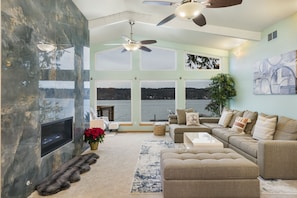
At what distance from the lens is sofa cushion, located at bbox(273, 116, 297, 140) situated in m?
3.76

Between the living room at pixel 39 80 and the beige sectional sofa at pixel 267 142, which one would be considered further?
the beige sectional sofa at pixel 267 142

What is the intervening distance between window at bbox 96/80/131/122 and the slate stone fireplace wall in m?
4.00

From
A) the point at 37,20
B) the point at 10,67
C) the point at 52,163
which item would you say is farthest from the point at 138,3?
the point at 52,163

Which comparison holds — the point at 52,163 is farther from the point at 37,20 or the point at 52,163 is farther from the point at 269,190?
the point at 269,190

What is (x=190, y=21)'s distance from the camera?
582 cm

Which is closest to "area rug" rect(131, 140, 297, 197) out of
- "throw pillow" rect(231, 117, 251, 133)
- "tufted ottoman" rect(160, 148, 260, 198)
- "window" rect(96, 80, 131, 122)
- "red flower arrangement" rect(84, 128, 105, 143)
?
"tufted ottoman" rect(160, 148, 260, 198)

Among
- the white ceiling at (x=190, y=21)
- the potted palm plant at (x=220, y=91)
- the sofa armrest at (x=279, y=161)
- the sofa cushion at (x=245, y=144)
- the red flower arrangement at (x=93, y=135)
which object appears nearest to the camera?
the sofa armrest at (x=279, y=161)

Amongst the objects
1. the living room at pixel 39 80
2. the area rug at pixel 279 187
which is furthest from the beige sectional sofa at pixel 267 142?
the living room at pixel 39 80

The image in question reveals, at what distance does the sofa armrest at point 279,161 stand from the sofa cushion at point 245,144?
0.32 metres

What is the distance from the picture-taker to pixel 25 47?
288 cm

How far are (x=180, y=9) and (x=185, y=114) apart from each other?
4.28 m

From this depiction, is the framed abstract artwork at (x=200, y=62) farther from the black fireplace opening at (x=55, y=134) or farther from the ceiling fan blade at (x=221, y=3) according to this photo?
the black fireplace opening at (x=55, y=134)

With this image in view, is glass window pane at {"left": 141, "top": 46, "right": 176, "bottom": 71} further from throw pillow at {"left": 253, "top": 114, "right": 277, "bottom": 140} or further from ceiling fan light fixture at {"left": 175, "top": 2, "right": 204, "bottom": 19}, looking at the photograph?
ceiling fan light fixture at {"left": 175, "top": 2, "right": 204, "bottom": 19}

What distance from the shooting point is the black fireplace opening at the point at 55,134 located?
350 centimetres
